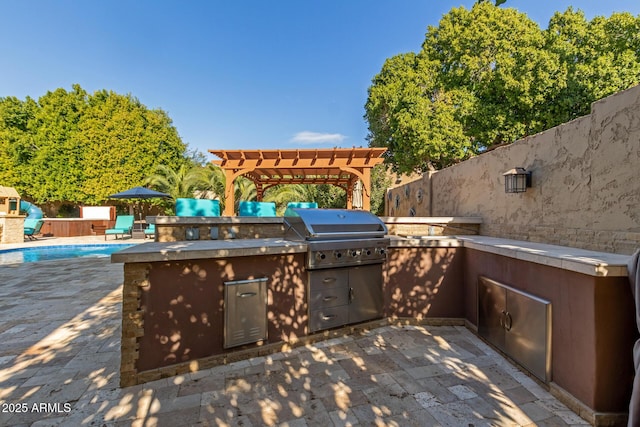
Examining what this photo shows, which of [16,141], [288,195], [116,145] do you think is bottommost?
[288,195]

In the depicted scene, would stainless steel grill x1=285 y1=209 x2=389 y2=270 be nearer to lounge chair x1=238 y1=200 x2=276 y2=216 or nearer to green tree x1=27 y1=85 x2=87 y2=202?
lounge chair x1=238 y1=200 x2=276 y2=216

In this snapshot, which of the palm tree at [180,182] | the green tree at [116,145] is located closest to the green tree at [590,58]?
the palm tree at [180,182]

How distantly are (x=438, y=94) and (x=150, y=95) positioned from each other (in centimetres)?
2201

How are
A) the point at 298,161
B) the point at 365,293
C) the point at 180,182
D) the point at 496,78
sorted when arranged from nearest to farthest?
the point at 365,293 < the point at 298,161 < the point at 496,78 < the point at 180,182

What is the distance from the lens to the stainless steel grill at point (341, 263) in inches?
150

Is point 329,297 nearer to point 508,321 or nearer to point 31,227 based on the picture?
point 508,321

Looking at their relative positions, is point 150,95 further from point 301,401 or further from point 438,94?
point 301,401

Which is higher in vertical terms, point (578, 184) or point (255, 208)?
point (578, 184)

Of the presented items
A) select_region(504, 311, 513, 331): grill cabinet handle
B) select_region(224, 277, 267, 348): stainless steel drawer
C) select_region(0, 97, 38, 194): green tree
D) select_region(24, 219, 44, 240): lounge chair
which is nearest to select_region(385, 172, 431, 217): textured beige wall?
select_region(504, 311, 513, 331): grill cabinet handle

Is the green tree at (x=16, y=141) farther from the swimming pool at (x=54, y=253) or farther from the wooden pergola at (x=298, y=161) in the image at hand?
the wooden pergola at (x=298, y=161)

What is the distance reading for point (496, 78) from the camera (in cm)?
1349

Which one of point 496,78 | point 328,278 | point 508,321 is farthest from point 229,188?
point 496,78

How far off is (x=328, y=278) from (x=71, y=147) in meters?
23.1

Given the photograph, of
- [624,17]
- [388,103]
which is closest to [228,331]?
[388,103]
